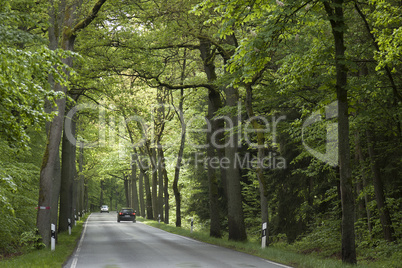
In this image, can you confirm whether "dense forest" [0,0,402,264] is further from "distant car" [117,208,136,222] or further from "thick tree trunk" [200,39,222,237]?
"distant car" [117,208,136,222]

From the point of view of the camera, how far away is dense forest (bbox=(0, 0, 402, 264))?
11031 millimetres

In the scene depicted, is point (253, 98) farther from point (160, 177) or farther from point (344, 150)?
point (160, 177)

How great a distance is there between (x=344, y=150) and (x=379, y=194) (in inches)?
169

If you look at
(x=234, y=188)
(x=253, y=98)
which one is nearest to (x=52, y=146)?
(x=234, y=188)

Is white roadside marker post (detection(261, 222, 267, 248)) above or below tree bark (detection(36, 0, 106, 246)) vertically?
below

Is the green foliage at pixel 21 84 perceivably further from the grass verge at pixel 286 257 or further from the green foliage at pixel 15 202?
the grass verge at pixel 286 257

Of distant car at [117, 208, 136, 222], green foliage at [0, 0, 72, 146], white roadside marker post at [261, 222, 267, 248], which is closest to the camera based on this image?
green foliage at [0, 0, 72, 146]

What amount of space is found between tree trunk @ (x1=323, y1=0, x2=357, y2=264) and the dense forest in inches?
1.1

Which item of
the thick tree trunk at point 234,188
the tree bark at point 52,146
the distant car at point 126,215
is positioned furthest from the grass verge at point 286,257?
the distant car at point 126,215

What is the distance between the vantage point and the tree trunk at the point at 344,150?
11164 millimetres

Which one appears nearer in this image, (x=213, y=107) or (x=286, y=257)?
(x=286, y=257)

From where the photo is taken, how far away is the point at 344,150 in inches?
450

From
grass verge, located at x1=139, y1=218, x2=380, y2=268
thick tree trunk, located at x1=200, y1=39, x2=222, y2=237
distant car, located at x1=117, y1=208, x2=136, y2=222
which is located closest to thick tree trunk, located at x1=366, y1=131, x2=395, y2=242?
grass verge, located at x1=139, y1=218, x2=380, y2=268

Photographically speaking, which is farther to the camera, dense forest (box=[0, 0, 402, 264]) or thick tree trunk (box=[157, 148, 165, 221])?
thick tree trunk (box=[157, 148, 165, 221])
